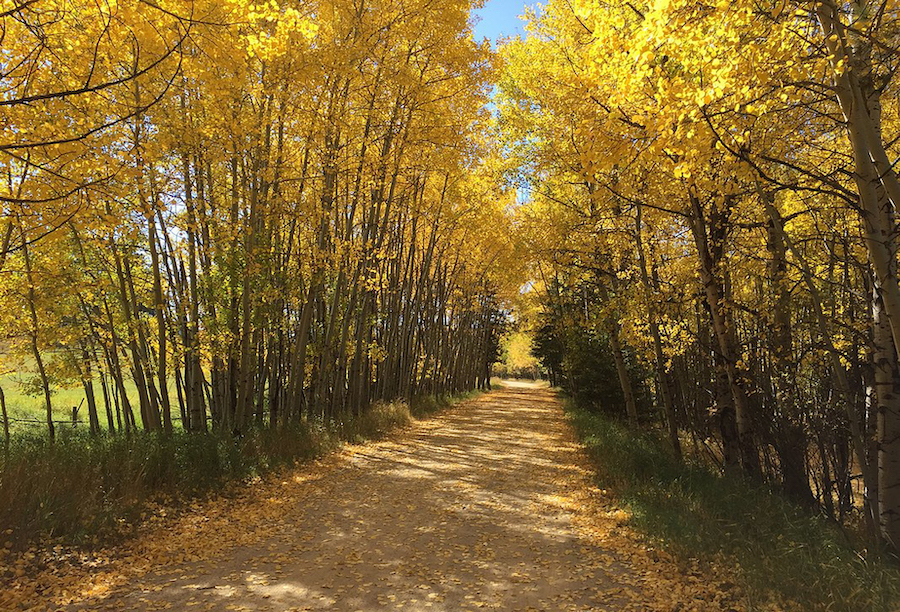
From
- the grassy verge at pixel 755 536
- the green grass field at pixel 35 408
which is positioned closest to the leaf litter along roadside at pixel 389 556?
the grassy verge at pixel 755 536

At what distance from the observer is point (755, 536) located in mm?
4918

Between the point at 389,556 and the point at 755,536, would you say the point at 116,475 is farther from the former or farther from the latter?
the point at 755,536

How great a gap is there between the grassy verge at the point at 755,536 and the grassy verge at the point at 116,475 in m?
5.31

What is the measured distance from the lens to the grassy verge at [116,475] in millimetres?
4617

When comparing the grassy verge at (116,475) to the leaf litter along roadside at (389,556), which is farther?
the grassy verge at (116,475)

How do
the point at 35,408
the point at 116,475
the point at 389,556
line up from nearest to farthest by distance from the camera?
the point at 389,556, the point at 116,475, the point at 35,408

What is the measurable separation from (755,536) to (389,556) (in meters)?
3.54

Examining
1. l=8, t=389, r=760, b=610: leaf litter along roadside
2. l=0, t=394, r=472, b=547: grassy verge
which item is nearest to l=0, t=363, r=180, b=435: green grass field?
l=0, t=394, r=472, b=547: grassy verge

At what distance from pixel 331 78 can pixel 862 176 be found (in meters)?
8.06

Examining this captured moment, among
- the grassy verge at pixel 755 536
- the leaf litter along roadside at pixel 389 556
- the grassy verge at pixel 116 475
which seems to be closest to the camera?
the grassy verge at pixel 755 536

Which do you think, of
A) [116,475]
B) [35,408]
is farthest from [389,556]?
[35,408]

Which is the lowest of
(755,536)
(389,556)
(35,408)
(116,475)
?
(755,536)

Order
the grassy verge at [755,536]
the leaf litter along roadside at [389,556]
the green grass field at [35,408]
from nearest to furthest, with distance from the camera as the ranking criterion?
the grassy verge at [755,536] → the leaf litter along roadside at [389,556] → the green grass field at [35,408]

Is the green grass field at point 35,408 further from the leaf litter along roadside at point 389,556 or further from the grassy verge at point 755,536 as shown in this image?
the grassy verge at point 755,536
